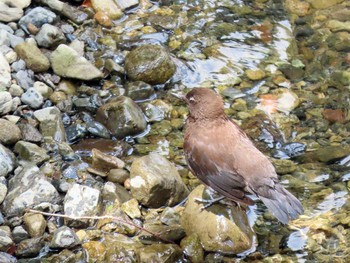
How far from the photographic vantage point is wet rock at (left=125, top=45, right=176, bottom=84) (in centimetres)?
856

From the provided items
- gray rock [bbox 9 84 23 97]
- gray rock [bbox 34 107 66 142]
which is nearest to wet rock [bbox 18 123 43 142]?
gray rock [bbox 34 107 66 142]

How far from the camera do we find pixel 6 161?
6785 mm

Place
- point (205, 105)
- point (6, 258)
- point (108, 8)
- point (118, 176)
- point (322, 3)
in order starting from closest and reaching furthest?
1. point (6, 258)
2. point (205, 105)
3. point (118, 176)
4. point (108, 8)
5. point (322, 3)

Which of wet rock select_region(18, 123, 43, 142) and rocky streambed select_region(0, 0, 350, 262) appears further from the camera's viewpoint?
wet rock select_region(18, 123, 43, 142)

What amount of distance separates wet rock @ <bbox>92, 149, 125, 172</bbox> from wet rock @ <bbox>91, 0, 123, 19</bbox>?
3.21m

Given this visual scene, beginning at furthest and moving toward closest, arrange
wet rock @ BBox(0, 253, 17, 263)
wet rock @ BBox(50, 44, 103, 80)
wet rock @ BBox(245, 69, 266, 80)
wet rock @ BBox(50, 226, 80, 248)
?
wet rock @ BBox(245, 69, 266, 80) < wet rock @ BBox(50, 44, 103, 80) < wet rock @ BBox(50, 226, 80, 248) < wet rock @ BBox(0, 253, 17, 263)

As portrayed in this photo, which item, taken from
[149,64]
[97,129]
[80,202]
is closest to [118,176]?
[80,202]

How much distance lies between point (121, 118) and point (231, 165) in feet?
5.75

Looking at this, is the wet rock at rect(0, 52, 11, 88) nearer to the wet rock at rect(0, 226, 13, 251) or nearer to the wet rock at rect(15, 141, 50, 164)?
the wet rock at rect(15, 141, 50, 164)

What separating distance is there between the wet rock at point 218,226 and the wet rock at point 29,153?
64.3 inches

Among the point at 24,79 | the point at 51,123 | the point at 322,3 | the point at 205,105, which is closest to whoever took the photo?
the point at 205,105

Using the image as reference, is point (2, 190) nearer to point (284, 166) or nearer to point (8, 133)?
point (8, 133)

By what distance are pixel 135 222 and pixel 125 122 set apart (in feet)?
4.78

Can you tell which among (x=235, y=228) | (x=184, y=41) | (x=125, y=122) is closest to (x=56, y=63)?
(x=125, y=122)
